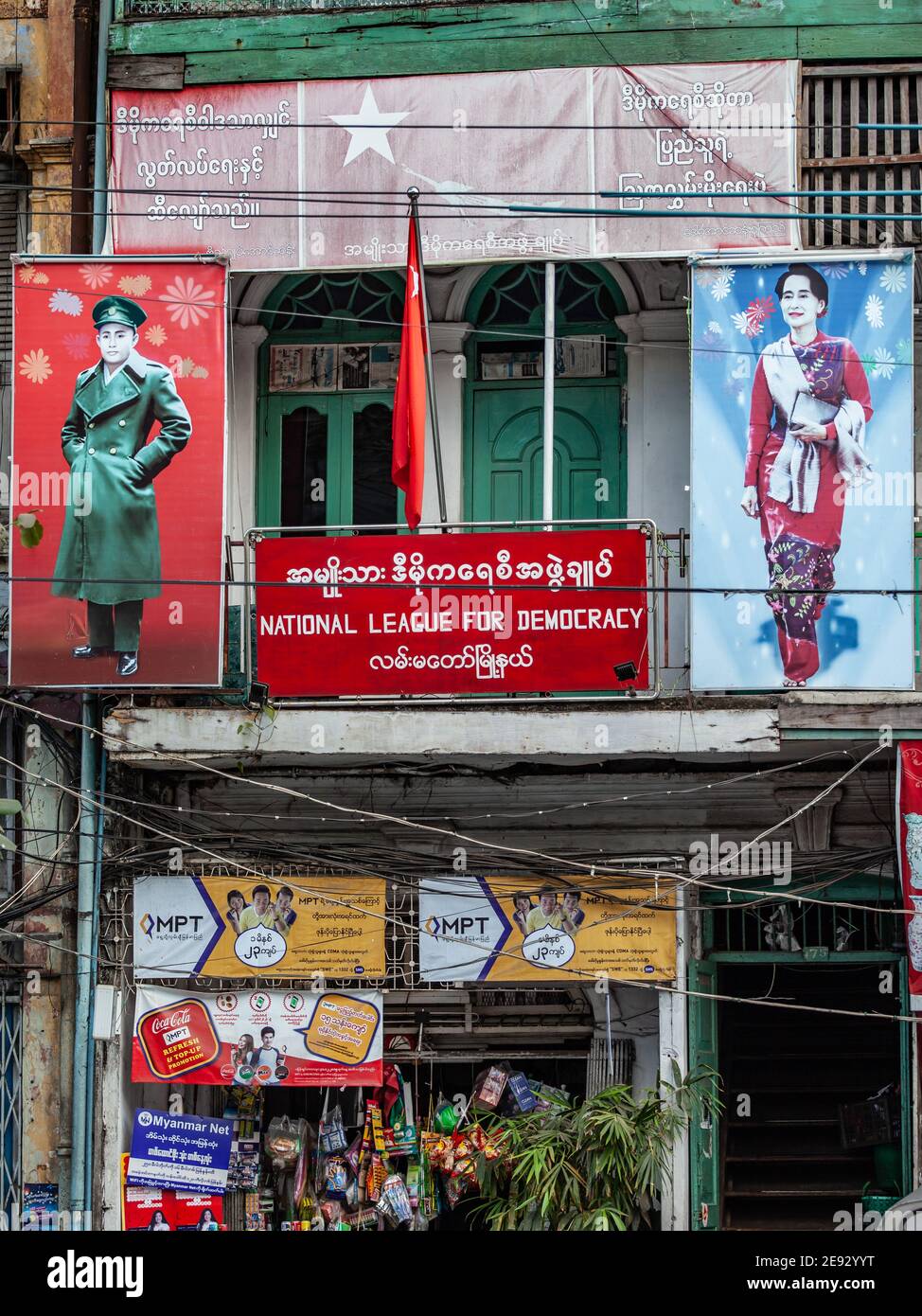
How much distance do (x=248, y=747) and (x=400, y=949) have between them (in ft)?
5.02

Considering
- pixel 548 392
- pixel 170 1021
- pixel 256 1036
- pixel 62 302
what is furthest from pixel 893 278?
pixel 170 1021

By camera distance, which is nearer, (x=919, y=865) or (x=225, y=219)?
(x=919, y=865)

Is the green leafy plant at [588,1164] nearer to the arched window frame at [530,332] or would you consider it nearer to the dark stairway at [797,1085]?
the dark stairway at [797,1085]

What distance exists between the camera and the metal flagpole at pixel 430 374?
10.1 meters

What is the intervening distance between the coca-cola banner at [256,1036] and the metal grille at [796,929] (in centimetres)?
211

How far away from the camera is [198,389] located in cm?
1031

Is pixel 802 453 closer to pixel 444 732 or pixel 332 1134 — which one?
pixel 444 732

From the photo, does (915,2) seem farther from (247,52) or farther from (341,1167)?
(341,1167)

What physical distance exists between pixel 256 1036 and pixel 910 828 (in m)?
3.83

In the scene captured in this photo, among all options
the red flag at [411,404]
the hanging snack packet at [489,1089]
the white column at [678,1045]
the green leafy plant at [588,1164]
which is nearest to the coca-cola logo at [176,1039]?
the hanging snack packet at [489,1089]

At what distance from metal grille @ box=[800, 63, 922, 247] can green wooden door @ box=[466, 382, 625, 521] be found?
5.35 ft

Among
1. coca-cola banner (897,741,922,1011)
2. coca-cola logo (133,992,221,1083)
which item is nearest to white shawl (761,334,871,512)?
coca-cola banner (897,741,922,1011)

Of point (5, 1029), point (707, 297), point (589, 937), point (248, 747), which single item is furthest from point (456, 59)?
point (5, 1029)

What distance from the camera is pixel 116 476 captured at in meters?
10.3
